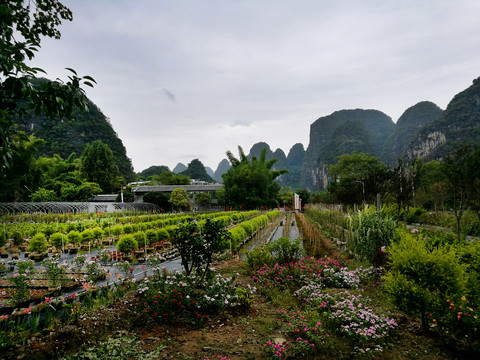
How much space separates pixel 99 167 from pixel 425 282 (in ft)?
180

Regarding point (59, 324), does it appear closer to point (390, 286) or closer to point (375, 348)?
point (375, 348)

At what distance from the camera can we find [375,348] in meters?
3.51

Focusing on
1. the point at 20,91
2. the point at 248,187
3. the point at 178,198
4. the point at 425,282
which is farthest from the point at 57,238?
the point at 178,198

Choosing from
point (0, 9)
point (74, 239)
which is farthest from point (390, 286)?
point (74, 239)

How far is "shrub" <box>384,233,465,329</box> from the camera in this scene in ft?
12.5

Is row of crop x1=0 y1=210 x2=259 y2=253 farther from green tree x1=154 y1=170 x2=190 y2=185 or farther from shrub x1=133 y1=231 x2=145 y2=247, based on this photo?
green tree x1=154 y1=170 x2=190 y2=185

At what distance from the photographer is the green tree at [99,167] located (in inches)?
1993

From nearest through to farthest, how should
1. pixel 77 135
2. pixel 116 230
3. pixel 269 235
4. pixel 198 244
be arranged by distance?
1. pixel 198 244
2. pixel 116 230
3. pixel 269 235
4. pixel 77 135

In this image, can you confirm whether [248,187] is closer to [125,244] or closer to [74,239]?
[74,239]

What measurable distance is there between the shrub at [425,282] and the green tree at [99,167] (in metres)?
53.9

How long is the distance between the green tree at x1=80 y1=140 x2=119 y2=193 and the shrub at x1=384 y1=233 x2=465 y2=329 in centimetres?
5392

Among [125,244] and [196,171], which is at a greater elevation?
[196,171]

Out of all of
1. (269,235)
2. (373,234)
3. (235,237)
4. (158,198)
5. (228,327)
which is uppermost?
(158,198)

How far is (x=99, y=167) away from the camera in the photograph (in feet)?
168
